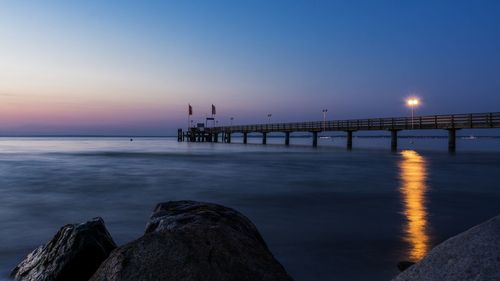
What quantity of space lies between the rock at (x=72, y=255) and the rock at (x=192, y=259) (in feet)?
5.01

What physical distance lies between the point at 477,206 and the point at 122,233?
8846 mm

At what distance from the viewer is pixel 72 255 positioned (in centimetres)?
460

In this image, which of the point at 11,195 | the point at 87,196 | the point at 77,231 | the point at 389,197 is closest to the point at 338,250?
the point at 77,231

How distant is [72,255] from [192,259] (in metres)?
2.15

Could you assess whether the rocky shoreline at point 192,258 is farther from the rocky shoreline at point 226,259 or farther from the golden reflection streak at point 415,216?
the golden reflection streak at point 415,216

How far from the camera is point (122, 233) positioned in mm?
7930

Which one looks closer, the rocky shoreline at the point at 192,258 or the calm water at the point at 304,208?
the rocky shoreline at the point at 192,258

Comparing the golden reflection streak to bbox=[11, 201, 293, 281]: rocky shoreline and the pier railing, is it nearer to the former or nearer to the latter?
bbox=[11, 201, 293, 281]: rocky shoreline

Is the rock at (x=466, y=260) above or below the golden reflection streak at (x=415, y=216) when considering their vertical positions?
above

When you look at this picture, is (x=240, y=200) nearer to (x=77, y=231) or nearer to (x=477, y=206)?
(x=477, y=206)

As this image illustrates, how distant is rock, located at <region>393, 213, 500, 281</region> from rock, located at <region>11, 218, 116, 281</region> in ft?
10.5

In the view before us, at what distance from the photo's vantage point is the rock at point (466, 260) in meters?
2.77

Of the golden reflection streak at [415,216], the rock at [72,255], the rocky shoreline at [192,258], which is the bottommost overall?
the golden reflection streak at [415,216]

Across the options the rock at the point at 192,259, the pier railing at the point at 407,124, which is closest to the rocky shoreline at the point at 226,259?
the rock at the point at 192,259
